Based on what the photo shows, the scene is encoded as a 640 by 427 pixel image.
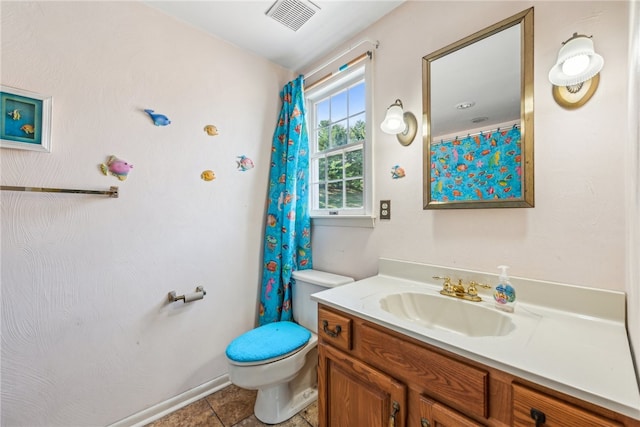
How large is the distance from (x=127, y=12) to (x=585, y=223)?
2.38m

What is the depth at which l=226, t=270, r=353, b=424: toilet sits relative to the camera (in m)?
1.34

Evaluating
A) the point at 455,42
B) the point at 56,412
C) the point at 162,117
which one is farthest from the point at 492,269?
the point at 56,412

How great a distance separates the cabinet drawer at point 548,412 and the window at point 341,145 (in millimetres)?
1093

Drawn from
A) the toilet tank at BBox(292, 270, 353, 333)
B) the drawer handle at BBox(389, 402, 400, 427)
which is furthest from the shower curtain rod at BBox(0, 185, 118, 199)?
the drawer handle at BBox(389, 402, 400, 427)

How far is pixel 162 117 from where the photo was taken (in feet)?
4.98

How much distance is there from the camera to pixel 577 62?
0.86 m

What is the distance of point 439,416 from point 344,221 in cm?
113

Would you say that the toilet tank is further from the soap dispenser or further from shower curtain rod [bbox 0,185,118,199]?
shower curtain rod [bbox 0,185,118,199]

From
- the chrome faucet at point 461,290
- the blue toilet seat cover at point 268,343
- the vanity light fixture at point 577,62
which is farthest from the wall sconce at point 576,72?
the blue toilet seat cover at point 268,343

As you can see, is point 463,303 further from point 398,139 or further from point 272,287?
point 272,287

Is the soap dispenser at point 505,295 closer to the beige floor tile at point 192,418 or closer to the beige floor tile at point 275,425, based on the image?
the beige floor tile at point 275,425

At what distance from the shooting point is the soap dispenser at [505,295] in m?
A: 0.98

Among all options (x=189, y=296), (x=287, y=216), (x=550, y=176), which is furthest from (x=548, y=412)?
(x=189, y=296)

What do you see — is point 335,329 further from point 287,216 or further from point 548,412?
point 287,216
